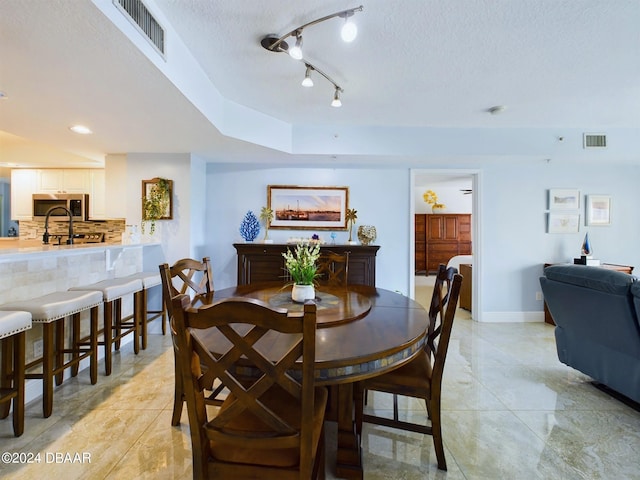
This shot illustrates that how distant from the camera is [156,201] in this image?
3.73 meters

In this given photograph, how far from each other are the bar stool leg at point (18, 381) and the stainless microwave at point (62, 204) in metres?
3.28

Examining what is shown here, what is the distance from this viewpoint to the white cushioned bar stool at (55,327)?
198 centimetres

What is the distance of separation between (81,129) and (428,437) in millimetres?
3848

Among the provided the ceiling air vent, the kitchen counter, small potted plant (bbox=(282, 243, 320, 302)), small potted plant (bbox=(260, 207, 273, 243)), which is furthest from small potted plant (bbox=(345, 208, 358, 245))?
the ceiling air vent

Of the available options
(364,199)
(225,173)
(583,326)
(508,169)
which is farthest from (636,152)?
(225,173)

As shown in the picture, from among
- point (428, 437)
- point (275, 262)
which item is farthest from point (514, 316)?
point (275, 262)

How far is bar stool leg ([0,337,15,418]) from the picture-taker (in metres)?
2.02

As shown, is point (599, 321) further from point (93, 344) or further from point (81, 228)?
point (81, 228)

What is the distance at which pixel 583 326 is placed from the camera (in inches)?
93.8

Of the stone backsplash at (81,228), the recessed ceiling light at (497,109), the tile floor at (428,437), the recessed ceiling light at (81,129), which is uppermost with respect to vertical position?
the recessed ceiling light at (497,109)

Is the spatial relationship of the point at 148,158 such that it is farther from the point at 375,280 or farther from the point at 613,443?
the point at 613,443

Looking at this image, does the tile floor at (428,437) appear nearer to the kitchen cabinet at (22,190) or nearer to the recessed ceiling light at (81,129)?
the recessed ceiling light at (81,129)

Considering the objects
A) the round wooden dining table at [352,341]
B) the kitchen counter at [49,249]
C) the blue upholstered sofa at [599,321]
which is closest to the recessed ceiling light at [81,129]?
the kitchen counter at [49,249]

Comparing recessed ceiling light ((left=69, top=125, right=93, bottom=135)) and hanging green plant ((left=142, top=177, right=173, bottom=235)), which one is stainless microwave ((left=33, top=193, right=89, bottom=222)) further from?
recessed ceiling light ((left=69, top=125, right=93, bottom=135))
